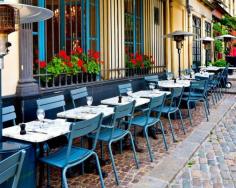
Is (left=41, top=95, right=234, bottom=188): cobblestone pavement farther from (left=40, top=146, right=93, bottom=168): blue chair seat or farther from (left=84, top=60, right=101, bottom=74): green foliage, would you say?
(left=84, top=60, right=101, bottom=74): green foliage

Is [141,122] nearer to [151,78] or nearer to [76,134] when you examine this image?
[76,134]

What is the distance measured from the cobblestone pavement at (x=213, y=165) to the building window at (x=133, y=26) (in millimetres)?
3531

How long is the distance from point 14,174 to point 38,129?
4.79 feet

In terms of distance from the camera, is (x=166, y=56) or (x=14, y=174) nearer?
(x=14, y=174)

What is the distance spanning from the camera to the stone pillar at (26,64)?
517cm

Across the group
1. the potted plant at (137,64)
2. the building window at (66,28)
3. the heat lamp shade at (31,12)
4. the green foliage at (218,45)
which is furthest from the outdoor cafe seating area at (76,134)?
the green foliage at (218,45)

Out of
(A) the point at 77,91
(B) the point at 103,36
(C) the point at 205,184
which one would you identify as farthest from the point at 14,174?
(B) the point at 103,36

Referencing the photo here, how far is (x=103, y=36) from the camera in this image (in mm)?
8188

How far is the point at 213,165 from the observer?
5199 mm

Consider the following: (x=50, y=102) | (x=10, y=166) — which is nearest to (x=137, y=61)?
(x=50, y=102)

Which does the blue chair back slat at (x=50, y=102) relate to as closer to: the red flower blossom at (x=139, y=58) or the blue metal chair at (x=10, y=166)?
the blue metal chair at (x=10, y=166)

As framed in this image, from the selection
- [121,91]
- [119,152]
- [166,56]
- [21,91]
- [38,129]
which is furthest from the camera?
[166,56]

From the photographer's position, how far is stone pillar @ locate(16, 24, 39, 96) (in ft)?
17.0

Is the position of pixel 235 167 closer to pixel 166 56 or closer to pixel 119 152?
pixel 119 152
